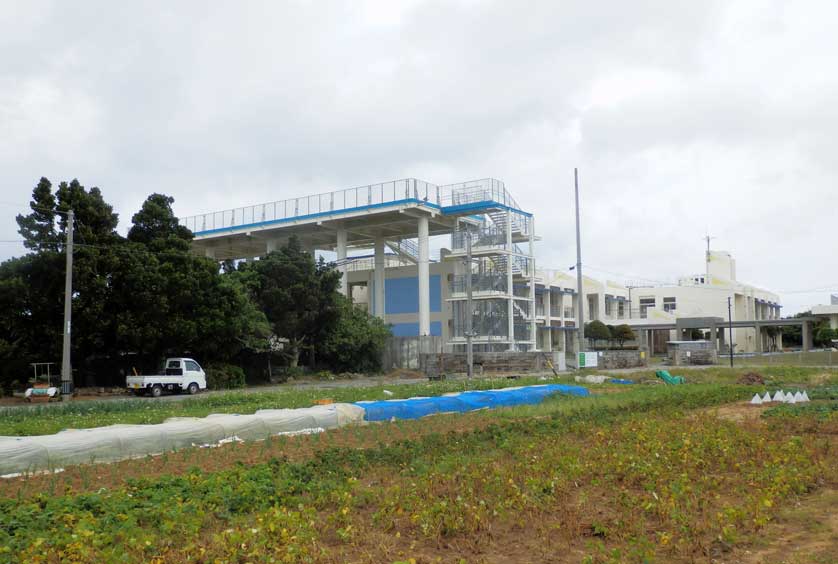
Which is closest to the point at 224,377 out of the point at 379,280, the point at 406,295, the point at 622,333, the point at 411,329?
the point at 379,280

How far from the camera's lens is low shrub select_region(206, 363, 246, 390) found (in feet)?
121

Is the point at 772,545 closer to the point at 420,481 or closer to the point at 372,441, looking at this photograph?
the point at 420,481

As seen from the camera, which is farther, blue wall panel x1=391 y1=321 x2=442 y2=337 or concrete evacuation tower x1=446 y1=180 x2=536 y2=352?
blue wall panel x1=391 y1=321 x2=442 y2=337

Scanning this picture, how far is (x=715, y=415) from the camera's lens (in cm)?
1703

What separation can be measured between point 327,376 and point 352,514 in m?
36.1

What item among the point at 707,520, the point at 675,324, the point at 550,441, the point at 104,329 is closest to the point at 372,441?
the point at 550,441

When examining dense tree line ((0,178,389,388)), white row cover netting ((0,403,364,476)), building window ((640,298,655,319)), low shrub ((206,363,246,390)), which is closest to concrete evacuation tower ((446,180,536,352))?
dense tree line ((0,178,389,388))

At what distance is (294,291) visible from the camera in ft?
135

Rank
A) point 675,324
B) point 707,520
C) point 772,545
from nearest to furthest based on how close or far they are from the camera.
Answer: point 772,545 < point 707,520 < point 675,324

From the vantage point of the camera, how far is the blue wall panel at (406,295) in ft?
189

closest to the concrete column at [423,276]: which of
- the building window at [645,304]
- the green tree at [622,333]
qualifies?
the green tree at [622,333]

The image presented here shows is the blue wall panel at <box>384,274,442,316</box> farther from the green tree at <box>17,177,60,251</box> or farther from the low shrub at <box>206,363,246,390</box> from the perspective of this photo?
the green tree at <box>17,177,60,251</box>

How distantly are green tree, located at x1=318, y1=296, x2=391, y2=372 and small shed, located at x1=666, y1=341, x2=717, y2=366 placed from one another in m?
21.9

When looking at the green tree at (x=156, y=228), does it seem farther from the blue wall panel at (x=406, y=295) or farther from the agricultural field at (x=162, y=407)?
the blue wall panel at (x=406, y=295)
